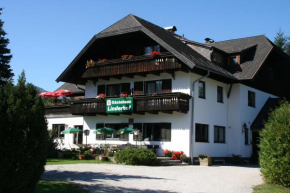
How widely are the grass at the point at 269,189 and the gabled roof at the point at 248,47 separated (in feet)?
44.3

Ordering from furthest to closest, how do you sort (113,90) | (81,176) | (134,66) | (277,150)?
(113,90)
(134,66)
(81,176)
(277,150)

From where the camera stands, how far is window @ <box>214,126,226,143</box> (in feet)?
84.8

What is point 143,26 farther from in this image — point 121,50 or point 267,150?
point 267,150

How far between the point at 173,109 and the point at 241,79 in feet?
20.2

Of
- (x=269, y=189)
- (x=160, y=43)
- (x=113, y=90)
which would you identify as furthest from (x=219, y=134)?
(x=269, y=189)

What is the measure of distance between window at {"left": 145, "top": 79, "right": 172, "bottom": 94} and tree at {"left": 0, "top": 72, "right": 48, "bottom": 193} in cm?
1575

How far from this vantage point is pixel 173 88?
24219 millimetres

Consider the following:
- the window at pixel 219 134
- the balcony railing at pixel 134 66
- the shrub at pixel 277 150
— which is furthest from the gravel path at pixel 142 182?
the window at pixel 219 134

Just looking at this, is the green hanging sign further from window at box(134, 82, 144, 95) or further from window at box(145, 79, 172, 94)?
window at box(145, 79, 172, 94)

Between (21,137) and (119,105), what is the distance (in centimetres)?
1662

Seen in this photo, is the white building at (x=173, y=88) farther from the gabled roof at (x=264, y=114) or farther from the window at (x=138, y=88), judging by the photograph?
the gabled roof at (x=264, y=114)

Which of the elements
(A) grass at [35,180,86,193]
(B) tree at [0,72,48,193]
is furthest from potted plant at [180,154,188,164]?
(B) tree at [0,72,48,193]

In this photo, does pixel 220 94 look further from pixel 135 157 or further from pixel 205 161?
pixel 135 157

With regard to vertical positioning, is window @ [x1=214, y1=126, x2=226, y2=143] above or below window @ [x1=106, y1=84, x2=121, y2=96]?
below
